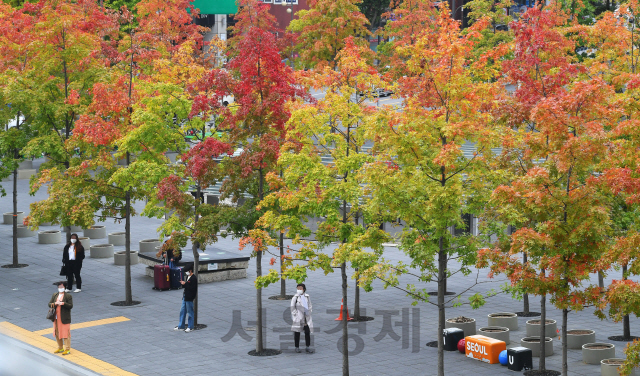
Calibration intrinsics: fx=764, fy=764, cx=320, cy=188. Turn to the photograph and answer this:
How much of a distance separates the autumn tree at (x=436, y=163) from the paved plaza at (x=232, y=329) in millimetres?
3141

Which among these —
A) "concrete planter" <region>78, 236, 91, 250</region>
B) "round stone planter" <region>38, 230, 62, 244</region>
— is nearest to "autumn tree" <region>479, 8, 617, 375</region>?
"concrete planter" <region>78, 236, 91, 250</region>

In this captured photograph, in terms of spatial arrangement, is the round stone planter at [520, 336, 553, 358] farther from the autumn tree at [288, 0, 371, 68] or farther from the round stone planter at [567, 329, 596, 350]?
the autumn tree at [288, 0, 371, 68]

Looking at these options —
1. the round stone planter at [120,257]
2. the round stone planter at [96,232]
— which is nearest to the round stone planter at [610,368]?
the round stone planter at [120,257]

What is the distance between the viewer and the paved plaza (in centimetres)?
1667

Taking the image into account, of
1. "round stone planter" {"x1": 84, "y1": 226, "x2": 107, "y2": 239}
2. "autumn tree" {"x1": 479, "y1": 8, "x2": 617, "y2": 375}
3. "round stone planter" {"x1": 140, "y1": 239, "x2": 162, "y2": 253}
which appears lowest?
"round stone planter" {"x1": 140, "y1": 239, "x2": 162, "y2": 253}

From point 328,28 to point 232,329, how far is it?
22915 millimetres

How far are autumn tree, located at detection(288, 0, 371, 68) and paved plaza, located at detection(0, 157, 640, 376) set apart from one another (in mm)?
15096

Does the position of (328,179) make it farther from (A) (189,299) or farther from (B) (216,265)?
(B) (216,265)

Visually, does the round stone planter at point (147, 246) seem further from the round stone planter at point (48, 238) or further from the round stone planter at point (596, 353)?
the round stone planter at point (596, 353)

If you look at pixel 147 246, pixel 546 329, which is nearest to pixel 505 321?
pixel 546 329

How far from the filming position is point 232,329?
19750 millimetres

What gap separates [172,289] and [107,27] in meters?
8.85

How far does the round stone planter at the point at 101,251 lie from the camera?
3000 cm

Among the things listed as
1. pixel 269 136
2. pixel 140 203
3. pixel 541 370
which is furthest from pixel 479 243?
pixel 140 203
